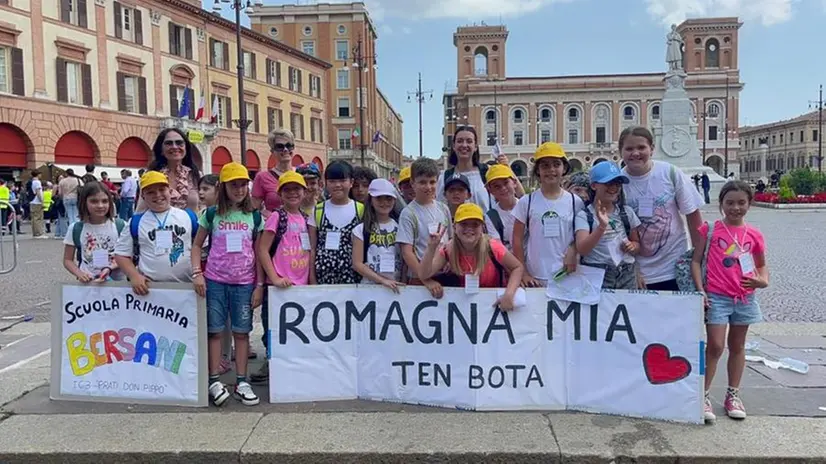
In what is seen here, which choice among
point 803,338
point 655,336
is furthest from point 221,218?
point 803,338

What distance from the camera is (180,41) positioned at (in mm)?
41281

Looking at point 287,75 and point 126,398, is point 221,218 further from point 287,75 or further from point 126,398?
point 287,75

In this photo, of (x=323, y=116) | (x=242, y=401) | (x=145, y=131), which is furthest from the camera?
(x=323, y=116)

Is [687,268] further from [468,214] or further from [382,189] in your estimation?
[382,189]

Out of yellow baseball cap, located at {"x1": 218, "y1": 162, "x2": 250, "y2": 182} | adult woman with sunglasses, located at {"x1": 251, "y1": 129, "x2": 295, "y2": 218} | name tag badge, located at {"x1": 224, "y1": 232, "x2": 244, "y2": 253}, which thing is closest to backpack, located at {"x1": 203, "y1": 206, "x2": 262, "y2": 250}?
name tag badge, located at {"x1": 224, "y1": 232, "x2": 244, "y2": 253}

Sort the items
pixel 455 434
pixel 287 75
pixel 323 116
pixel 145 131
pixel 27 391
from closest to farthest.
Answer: pixel 455 434 → pixel 27 391 → pixel 145 131 → pixel 287 75 → pixel 323 116

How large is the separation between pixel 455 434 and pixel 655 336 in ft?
5.04

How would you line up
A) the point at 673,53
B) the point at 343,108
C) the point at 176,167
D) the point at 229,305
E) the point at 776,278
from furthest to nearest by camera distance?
the point at 343,108, the point at 673,53, the point at 776,278, the point at 176,167, the point at 229,305

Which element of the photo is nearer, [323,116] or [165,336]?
[165,336]

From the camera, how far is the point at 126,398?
4648 mm

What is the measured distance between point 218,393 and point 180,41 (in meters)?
41.7

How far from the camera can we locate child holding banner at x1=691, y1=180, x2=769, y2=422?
4.11m

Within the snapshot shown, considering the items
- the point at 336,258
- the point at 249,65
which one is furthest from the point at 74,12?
the point at 336,258

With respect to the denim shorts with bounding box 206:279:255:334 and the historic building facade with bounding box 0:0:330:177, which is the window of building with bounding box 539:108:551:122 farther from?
the denim shorts with bounding box 206:279:255:334
